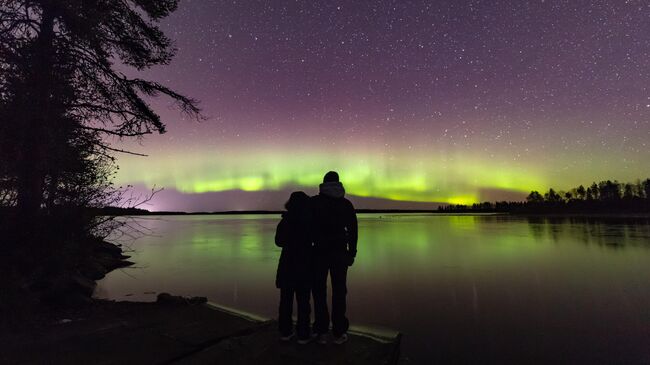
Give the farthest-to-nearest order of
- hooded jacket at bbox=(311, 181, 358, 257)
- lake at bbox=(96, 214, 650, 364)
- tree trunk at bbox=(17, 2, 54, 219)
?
lake at bbox=(96, 214, 650, 364)
tree trunk at bbox=(17, 2, 54, 219)
hooded jacket at bbox=(311, 181, 358, 257)

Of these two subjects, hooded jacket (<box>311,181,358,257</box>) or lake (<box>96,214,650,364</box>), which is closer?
hooded jacket (<box>311,181,358,257</box>)

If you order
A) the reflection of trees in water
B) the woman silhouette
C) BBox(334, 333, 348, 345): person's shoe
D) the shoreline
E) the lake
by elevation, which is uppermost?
the woman silhouette

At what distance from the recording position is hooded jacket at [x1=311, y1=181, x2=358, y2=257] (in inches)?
203

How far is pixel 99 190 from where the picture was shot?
8.01 meters

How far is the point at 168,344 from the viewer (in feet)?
17.1

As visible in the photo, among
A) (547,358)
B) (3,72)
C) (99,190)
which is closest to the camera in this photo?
(3,72)

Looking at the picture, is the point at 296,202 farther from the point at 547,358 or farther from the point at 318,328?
the point at 547,358

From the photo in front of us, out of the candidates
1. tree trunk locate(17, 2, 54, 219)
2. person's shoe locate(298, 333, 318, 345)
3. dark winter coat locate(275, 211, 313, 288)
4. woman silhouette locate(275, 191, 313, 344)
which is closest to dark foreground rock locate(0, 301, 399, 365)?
person's shoe locate(298, 333, 318, 345)

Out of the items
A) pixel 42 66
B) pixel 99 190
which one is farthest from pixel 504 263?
pixel 42 66

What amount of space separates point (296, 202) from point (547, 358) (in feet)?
21.5

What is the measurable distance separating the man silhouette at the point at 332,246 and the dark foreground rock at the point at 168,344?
0.38m

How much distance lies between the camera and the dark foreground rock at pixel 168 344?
467 centimetres

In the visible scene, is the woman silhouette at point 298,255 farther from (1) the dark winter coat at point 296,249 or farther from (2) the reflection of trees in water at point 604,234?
(2) the reflection of trees in water at point 604,234

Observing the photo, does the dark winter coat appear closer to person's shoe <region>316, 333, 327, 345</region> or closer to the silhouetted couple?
the silhouetted couple
